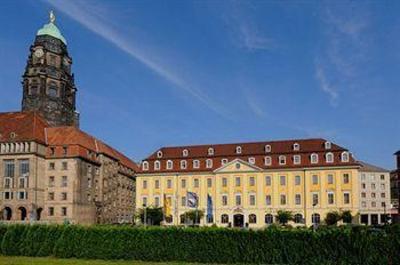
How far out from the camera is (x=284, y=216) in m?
72.2

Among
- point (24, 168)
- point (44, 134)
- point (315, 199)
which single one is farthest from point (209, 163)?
point (24, 168)

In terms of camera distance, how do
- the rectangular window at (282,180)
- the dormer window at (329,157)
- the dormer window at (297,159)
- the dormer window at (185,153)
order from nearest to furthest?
the dormer window at (329,157)
the dormer window at (297,159)
the rectangular window at (282,180)
the dormer window at (185,153)

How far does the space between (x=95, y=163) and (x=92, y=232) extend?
5593 cm

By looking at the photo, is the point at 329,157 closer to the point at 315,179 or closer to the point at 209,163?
the point at 315,179

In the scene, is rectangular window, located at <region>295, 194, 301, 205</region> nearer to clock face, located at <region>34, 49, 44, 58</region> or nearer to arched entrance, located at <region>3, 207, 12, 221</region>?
arched entrance, located at <region>3, 207, 12, 221</region>

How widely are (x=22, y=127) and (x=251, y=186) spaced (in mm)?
35386

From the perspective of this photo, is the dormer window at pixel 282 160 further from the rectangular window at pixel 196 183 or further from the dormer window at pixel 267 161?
the rectangular window at pixel 196 183

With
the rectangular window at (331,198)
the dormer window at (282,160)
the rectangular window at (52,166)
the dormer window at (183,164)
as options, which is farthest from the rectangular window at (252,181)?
the rectangular window at (52,166)

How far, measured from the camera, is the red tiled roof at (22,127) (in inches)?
3086

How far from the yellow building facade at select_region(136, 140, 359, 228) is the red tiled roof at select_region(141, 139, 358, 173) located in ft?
0.49

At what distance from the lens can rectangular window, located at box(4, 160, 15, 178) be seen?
77.3m

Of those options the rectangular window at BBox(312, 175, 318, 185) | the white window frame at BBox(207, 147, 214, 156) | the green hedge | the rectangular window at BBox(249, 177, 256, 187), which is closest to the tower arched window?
the white window frame at BBox(207, 147, 214, 156)

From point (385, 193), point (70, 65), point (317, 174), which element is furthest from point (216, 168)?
point (385, 193)

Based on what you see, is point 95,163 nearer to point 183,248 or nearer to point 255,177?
point 255,177
